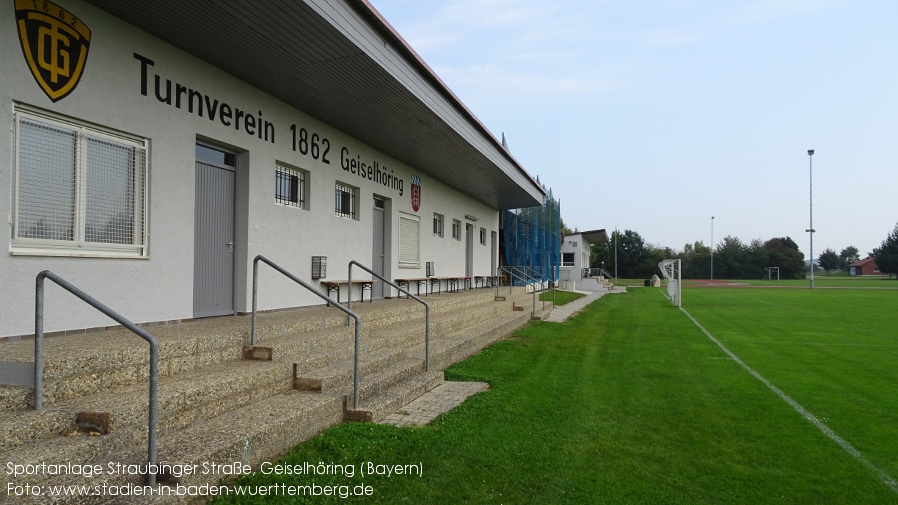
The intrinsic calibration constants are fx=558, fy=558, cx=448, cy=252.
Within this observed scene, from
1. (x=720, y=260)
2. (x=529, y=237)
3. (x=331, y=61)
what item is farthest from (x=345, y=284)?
(x=720, y=260)

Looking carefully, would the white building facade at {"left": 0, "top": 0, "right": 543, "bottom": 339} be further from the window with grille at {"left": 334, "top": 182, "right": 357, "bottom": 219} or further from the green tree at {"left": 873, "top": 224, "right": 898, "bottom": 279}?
the green tree at {"left": 873, "top": 224, "right": 898, "bottom": 279}

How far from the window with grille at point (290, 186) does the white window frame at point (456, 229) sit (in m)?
8.88

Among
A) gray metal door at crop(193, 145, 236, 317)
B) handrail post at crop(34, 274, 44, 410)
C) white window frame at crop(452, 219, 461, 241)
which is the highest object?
white window frame at crop(452, 219, 461, 241)

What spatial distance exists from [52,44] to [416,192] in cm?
948

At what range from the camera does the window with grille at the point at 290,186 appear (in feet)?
28.0

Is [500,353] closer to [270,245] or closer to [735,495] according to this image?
[270,245]

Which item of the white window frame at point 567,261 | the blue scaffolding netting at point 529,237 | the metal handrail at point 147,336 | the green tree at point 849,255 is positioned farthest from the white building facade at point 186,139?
the green tree at point 849,255

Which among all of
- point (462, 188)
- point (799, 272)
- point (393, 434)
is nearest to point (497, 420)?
point (393, 434)

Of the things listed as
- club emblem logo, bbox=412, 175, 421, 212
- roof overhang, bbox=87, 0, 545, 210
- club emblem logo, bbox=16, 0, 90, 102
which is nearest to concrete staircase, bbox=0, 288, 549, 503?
club emblem logo, bbox=16, 0, 90, 102

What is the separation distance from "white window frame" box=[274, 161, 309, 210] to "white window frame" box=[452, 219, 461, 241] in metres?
8.83

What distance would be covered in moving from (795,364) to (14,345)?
10.3 metres

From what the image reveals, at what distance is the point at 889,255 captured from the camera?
78.3 metres

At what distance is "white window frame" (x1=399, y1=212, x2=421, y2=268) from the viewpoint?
13.1 metres

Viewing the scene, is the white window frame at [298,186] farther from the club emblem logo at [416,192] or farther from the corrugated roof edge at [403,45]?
the club emblem logo at [416,192]
